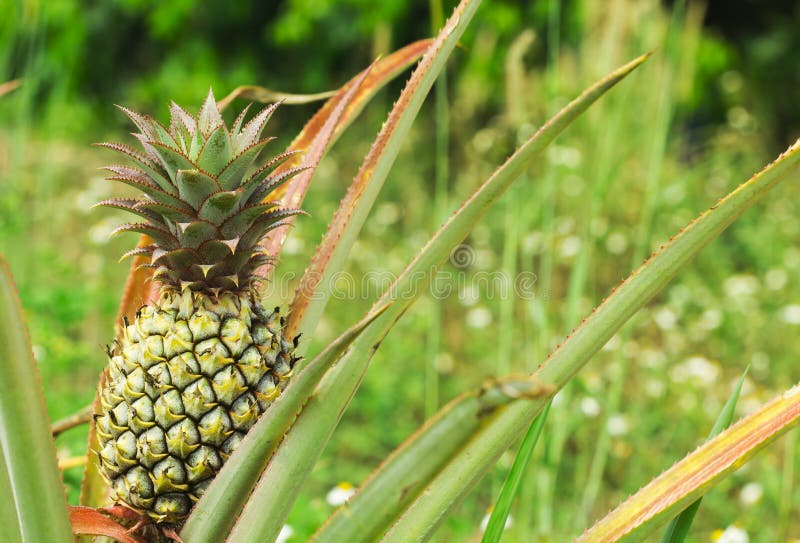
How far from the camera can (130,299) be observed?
1135 mm

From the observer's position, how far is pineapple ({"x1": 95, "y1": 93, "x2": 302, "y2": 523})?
93cm

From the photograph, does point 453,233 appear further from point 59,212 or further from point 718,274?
point 59,212

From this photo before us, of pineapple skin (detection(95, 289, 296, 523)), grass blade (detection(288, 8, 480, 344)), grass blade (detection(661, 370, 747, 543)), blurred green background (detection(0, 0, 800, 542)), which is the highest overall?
blurred green background (detection(0, 0, 800, 542))

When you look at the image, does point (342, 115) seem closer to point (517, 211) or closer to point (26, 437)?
point (26, 437)

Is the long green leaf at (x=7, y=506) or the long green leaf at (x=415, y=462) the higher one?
the long green leaf at (x=7, y=506)

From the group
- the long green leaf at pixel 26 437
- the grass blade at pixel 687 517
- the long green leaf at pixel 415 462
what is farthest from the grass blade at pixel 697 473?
the long green leaf at pixel 26 437

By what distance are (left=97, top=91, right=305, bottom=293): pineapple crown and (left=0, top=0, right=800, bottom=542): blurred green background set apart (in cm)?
93

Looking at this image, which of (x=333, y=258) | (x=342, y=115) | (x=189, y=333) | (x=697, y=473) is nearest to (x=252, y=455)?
(x=189, y=333)

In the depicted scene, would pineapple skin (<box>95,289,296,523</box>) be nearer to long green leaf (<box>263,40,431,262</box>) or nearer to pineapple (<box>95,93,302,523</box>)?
pineapple (<box>95,93,302,523</box>)

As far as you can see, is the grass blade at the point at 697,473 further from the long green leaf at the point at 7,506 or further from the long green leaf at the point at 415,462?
the long green leaf at the point at 7,506

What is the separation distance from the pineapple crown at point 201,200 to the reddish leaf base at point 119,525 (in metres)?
0.29

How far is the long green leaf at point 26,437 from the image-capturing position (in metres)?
0.67

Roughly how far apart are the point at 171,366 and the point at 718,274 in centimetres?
430

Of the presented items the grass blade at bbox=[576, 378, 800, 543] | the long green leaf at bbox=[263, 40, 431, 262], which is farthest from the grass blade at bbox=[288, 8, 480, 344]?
the grass blade at bbox=[576, 378, 800, 543]
